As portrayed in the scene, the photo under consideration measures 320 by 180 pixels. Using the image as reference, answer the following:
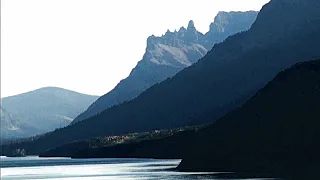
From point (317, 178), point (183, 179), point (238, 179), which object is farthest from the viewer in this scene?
point (183, 179)

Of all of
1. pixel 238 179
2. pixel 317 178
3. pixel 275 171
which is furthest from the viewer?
pixel 275 171

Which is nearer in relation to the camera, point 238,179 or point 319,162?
point 238,179

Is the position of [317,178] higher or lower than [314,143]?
lower

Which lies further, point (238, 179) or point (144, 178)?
point (144, 178)

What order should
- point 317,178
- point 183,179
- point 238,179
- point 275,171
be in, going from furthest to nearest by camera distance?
1. point 275,171
2. point 183,179
3. point 238,179
4. point 317,178

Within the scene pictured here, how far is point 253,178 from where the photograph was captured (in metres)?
172

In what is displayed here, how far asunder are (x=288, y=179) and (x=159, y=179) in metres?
42.9

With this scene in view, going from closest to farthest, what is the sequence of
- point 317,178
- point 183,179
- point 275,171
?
point 317,178 → point 183,179 → point 275,171

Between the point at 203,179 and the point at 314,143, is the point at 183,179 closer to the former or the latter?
the point at 203,179

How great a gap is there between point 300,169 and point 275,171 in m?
9.96

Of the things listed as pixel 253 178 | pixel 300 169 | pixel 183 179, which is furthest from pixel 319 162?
pixel 183 179

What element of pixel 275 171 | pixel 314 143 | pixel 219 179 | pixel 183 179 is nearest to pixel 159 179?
pixel 183 179

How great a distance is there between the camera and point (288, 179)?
158 metres

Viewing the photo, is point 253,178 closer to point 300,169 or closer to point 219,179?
point 219,179
